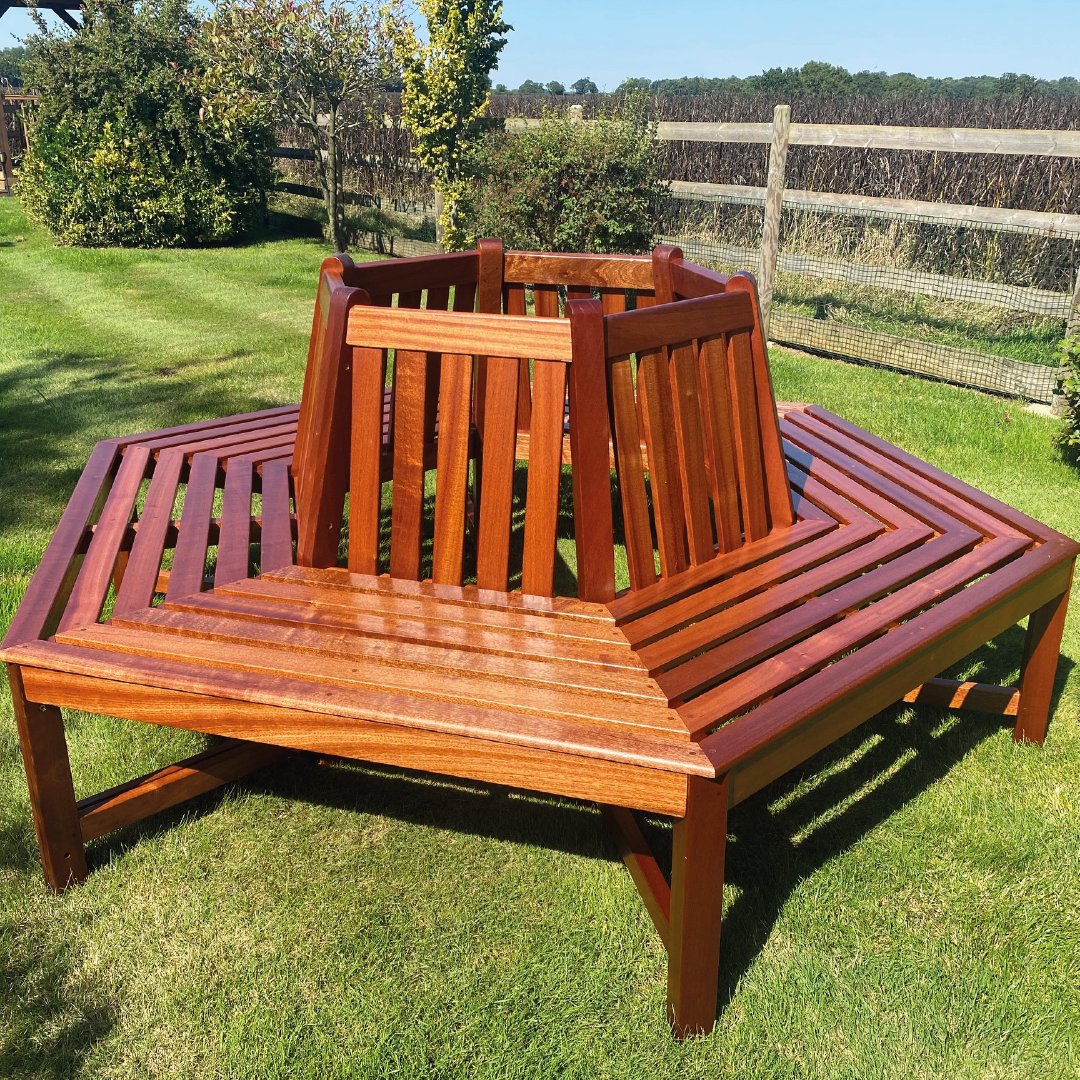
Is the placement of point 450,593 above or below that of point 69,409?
above

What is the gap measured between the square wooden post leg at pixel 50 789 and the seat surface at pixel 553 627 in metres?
0.16

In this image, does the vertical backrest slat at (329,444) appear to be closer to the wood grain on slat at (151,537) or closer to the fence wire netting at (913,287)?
the wood grain on slat at (151,537)

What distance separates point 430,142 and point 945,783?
33.6 feet

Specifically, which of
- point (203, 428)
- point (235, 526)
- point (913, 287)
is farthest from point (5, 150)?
point (235, 526)

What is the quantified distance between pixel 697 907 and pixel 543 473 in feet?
3.45

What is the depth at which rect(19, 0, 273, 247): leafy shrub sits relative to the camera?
12.6m

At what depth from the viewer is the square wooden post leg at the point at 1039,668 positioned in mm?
3096

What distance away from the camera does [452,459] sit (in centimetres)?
260

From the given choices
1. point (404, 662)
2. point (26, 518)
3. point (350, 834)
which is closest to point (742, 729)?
point (404, 662)

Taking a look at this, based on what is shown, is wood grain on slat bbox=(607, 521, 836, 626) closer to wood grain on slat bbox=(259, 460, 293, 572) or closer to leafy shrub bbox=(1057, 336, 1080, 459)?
wood grain on slat bbox=(259, 460, 293, 572)

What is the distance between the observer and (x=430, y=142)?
37.9ft

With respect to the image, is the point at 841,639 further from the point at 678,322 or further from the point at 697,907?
the point at 678,322

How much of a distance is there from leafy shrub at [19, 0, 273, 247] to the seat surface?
35.5 ft

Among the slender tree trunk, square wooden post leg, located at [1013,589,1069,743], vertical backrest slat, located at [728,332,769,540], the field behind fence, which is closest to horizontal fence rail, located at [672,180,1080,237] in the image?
the field behind fence
